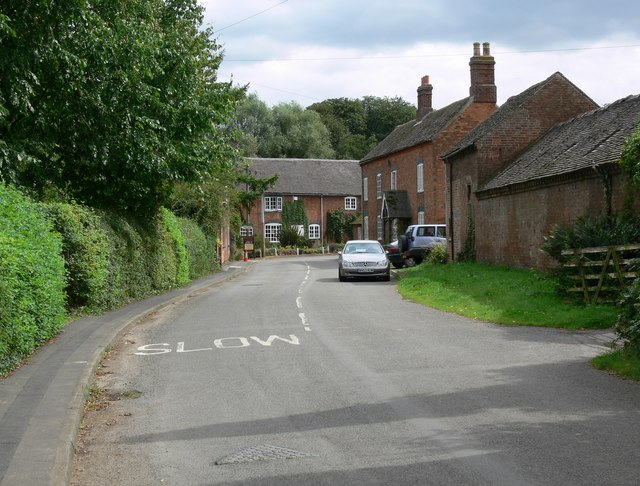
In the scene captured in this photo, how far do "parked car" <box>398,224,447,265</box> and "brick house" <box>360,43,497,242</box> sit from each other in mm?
6391

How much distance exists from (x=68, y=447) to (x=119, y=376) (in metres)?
4.23

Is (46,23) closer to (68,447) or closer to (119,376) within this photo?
(119,376)

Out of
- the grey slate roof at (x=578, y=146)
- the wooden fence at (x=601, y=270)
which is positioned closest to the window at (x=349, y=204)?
the grey slate roof at (x=578, y=146)

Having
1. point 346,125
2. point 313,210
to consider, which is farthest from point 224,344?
point 346,125

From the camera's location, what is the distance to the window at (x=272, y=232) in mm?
73562

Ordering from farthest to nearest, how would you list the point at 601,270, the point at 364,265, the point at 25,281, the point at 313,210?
the point at 313,210 → the point at 364,265 → the point at 601,270 → the point at 25,281

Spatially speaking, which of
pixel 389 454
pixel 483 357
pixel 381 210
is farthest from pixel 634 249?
pixel 381 210

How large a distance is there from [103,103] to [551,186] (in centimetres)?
1419

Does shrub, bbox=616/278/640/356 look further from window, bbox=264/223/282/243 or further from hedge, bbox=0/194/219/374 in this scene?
window, bbox=264/223/282/243

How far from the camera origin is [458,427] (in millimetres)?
6840

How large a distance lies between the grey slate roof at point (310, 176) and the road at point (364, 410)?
60.9 metres

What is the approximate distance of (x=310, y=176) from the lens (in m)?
76.9

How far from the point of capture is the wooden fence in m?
15.5

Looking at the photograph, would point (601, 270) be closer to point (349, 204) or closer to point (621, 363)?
point (621, 363)
